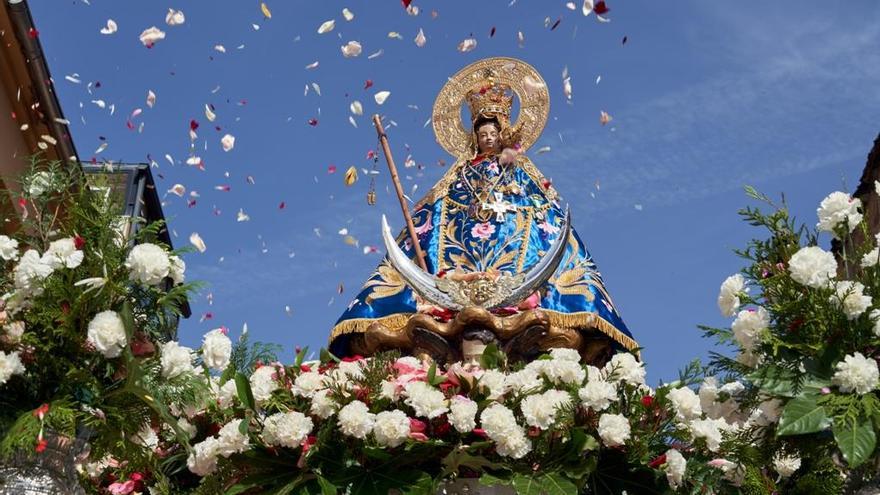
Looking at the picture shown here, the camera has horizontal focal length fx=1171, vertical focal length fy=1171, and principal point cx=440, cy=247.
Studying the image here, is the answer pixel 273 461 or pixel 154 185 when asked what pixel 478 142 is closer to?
pixel 273 461

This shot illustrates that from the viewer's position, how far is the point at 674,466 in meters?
5.97

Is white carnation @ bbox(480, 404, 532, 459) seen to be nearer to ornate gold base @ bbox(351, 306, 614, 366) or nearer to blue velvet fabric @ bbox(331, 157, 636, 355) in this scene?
ornate gold base @ bbox(351, 306, 614, 366)

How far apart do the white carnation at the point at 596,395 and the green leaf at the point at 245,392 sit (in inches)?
67.0

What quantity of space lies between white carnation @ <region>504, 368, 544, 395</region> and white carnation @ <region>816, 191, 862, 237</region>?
1625 millimetres

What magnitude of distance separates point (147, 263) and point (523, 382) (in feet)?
6.63

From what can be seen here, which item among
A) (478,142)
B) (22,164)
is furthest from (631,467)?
(22,164)

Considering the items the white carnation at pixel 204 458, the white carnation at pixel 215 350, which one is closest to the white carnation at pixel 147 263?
the white carnation at pixel 215 350

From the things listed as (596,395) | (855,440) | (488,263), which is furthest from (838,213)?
(488,263)

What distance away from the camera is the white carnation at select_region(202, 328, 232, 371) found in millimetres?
5840

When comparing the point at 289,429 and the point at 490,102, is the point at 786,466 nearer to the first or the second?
the point at 289,429

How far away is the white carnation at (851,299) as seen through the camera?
5371mm

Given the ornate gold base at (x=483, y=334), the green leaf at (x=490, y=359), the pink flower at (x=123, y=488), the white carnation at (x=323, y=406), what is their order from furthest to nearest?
1. the ornate gold base at (x=483, y=334)
2. the pink flower at (x=123, y=488)
3. the green leaf at (x=490, y=359)
4. the white carnation at (x=323, y=406)

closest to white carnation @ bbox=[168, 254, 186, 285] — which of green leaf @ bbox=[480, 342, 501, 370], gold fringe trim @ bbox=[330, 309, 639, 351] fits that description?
green leaf @ bbox=[480, 342, 501, 370]

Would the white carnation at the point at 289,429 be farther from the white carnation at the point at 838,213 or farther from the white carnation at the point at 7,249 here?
the white carnation at the point at 838,213
